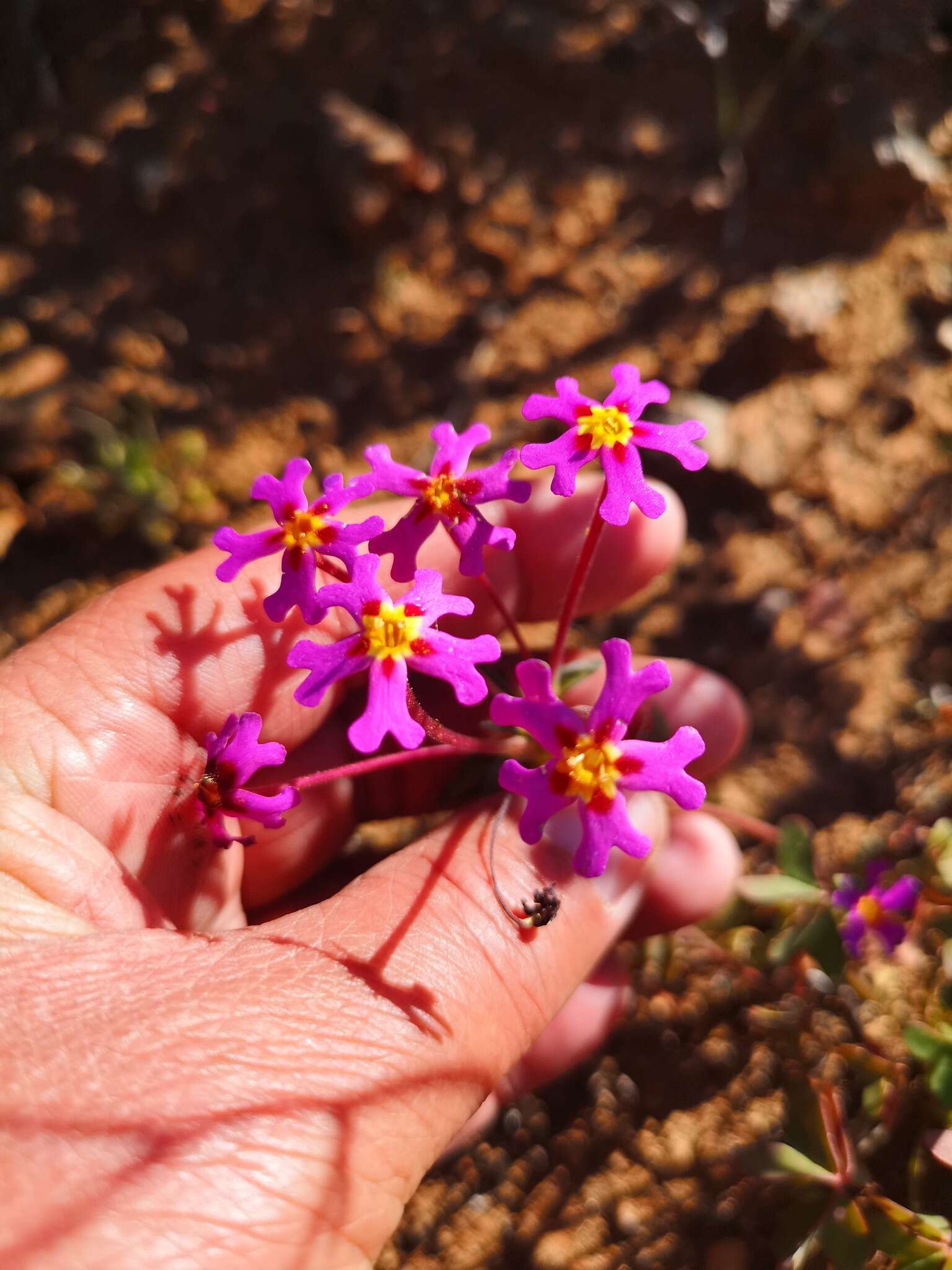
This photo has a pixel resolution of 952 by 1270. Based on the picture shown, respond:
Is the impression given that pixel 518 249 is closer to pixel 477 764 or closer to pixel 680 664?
pixel 680 664

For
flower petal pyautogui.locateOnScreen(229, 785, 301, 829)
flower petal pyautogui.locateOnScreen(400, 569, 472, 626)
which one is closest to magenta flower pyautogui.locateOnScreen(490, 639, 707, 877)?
flower petal pyautogui.locateOnScreen(400, 569, 472, 626)

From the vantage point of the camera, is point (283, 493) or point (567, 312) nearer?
point (283, 493)

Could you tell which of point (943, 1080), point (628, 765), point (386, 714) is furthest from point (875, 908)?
point (386, 714)

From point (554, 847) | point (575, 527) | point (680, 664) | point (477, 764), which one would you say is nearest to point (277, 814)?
point (554, 847)

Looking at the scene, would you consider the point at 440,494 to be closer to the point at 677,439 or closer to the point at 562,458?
the point at 562,458

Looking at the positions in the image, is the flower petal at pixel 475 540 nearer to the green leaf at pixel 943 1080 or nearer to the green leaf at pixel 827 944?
the green leaf at pixel 827 944

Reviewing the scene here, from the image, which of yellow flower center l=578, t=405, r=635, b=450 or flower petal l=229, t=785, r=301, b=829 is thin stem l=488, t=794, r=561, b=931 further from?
yellow flower center l=578, t=405, r=635, b=450
